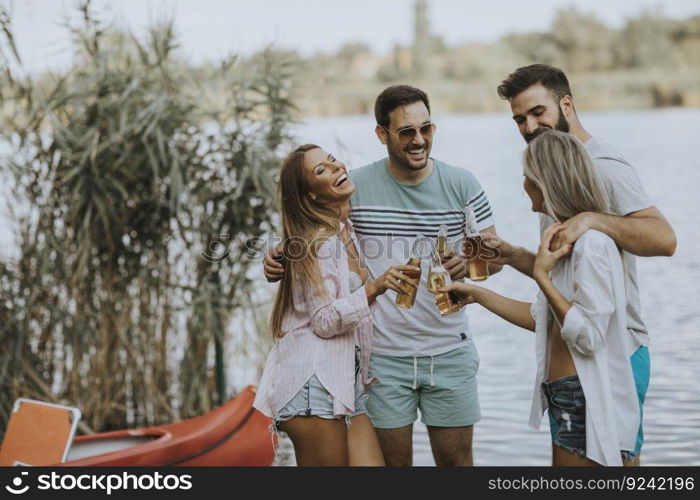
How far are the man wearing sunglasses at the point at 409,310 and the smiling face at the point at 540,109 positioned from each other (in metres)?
0.32

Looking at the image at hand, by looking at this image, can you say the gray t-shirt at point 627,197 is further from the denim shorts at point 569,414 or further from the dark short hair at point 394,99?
the dark short hair at point 394,99

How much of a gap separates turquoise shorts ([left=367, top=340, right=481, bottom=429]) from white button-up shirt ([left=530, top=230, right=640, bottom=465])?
0.69 metres

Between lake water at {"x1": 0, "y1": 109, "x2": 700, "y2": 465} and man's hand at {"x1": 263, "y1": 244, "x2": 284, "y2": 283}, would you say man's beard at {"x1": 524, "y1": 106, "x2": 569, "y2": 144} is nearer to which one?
man's hand at {"x1": 263, "y1": 244, "x2": 284, "y2": 283}

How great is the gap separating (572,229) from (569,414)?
16.5 inches

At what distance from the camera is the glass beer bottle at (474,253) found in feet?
8.09

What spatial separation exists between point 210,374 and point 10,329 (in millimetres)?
1030

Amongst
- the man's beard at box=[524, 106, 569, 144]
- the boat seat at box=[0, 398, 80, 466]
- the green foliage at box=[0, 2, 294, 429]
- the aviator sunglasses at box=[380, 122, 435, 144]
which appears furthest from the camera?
the green foliage at box=[0, 2, 294, 429]

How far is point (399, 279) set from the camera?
94.7 inches

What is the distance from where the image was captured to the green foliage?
15.1 feet

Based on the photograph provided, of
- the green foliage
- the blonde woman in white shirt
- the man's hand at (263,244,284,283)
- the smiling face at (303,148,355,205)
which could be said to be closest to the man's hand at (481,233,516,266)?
the blonde woman in white shirt

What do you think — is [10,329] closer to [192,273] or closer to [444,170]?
[192,273]

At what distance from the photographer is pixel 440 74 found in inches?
939

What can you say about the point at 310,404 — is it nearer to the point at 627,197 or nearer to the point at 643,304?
the point at 627,197
